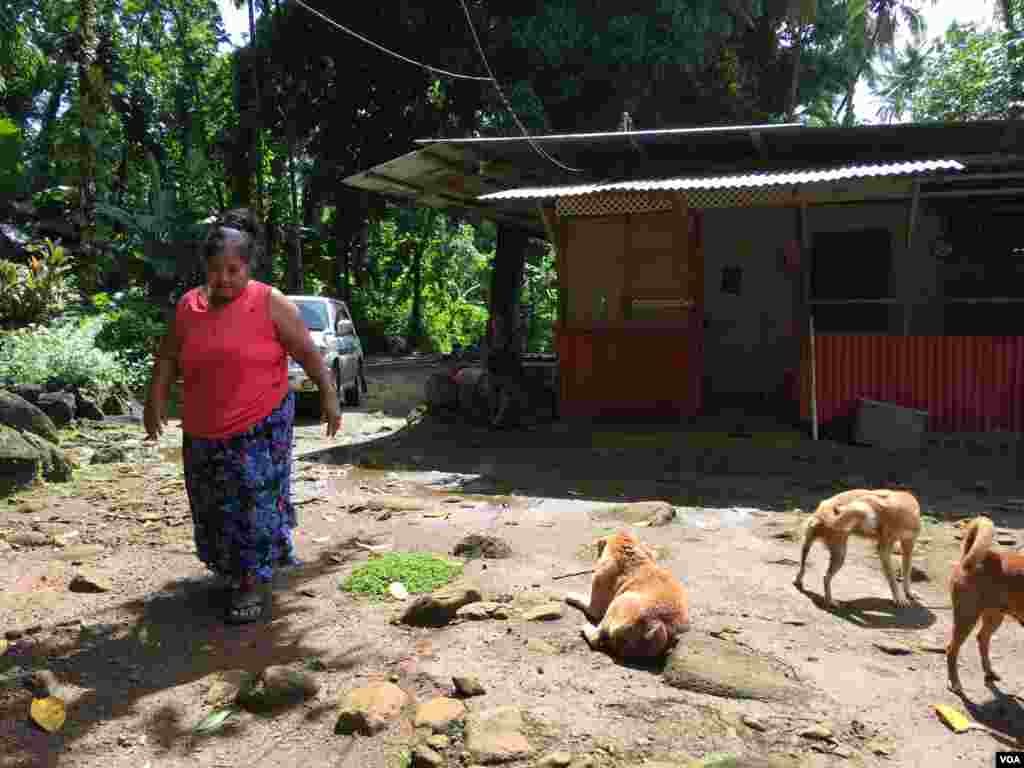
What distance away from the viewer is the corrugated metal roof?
7750mm

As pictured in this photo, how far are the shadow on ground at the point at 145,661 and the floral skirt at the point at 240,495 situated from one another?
1.08 ft

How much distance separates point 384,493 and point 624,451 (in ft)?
9.19

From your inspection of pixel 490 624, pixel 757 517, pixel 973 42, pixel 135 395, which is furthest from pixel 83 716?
pixel 973 42

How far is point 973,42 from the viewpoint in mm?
22000

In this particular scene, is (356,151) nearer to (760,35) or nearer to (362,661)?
(760,35)

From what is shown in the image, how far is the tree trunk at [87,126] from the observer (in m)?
17.3

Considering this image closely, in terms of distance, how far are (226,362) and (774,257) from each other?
9631 millimetres

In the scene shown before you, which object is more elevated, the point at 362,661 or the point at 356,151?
the point at 356,151

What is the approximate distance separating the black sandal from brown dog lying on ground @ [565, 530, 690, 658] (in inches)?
60.6

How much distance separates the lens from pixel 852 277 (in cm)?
1127

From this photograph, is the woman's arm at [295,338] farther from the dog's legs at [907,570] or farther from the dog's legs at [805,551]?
the dog's legs at [907,570]

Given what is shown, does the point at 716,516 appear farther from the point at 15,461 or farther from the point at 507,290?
the point at 507,290

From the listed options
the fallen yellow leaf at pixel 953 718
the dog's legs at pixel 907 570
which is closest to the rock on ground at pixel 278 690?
the fallen yellow leaf at pixel 953 718

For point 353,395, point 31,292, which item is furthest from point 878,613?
point 31,292
